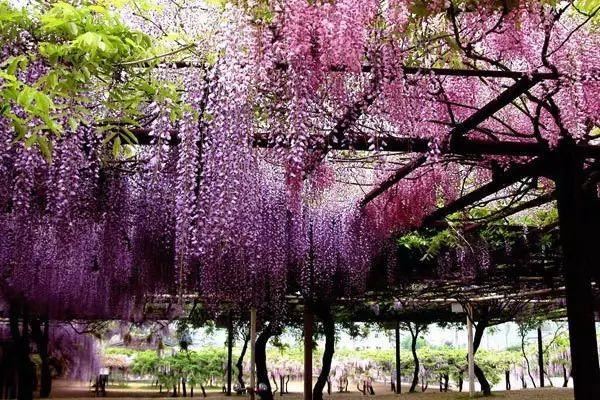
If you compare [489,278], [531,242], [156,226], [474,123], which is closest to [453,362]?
[489,278]

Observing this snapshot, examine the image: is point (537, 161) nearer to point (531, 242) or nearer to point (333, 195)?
point (333, 195)

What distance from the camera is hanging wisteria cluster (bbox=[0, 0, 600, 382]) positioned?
268 cm

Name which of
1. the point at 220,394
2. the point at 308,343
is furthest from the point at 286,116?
the point at 220,394

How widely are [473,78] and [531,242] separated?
3848mm

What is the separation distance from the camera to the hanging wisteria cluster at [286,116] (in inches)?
105

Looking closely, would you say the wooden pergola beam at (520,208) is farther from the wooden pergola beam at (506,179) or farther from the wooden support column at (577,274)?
the wooden support column at (577,274)

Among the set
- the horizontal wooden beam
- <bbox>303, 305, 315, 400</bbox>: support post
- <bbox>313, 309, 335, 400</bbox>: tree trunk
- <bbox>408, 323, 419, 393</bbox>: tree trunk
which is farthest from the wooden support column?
<bbox>408, 323, 419, 393</bbox>: tree trunk

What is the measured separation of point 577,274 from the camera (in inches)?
139

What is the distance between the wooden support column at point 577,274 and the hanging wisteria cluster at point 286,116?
0.66 ft

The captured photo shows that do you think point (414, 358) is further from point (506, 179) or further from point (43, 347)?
point (506, 179)

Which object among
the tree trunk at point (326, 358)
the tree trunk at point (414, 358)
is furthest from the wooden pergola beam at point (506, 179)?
the tree trunk at point (414, 358)

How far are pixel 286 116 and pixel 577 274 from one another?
5.79 ft

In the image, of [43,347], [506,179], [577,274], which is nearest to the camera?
[577,274]

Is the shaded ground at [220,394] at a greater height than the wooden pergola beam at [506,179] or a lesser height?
lesser
